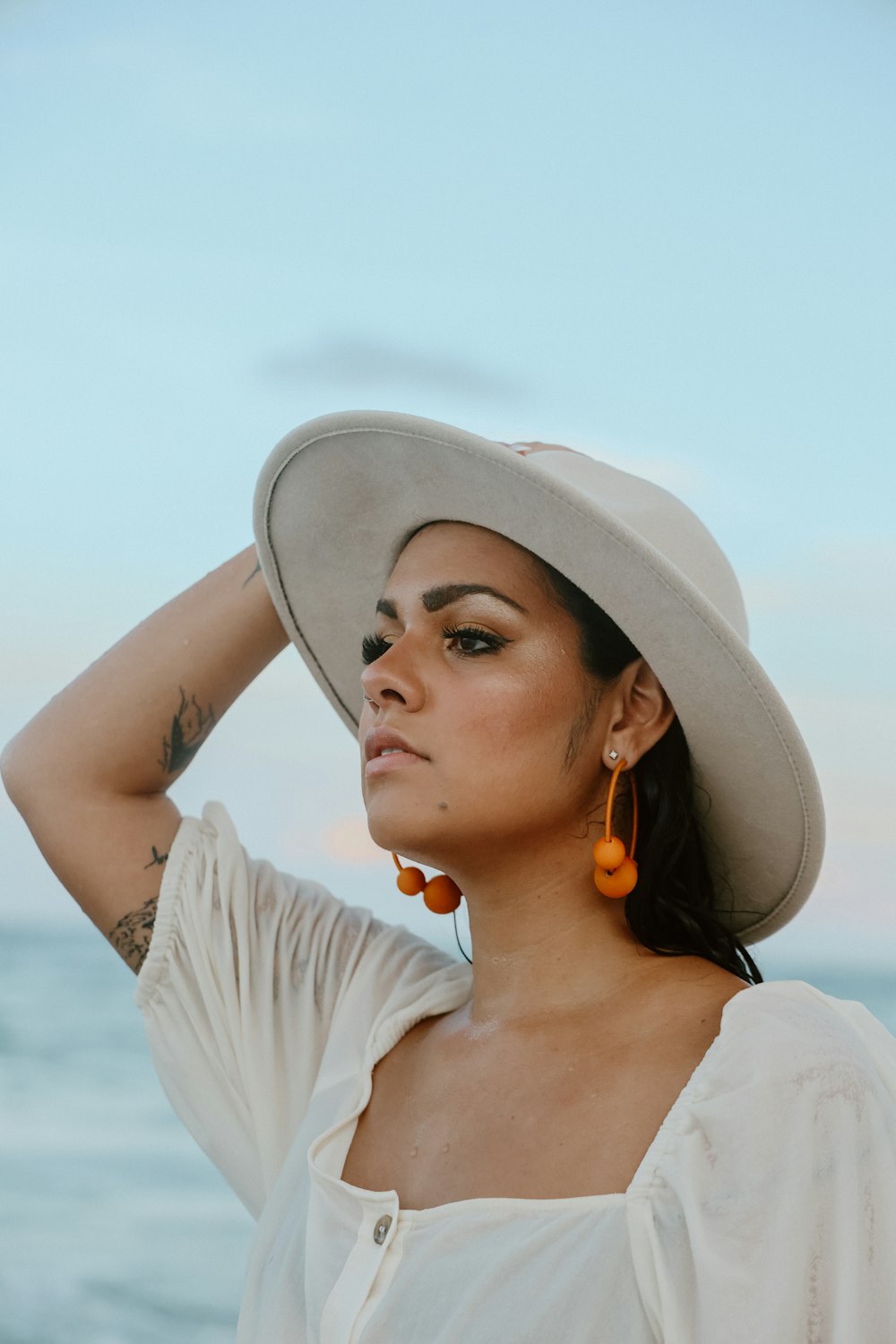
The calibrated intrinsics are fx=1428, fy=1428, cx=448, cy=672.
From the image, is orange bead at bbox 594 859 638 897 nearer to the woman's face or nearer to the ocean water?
the woman's face

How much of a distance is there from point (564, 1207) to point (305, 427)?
3.35 feet

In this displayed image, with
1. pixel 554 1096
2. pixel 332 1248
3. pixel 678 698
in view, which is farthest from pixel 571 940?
pixel 332 1248

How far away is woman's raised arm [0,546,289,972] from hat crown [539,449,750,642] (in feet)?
2.01

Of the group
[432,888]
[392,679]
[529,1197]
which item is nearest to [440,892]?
[432,888]

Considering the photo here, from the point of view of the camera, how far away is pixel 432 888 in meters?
1.99

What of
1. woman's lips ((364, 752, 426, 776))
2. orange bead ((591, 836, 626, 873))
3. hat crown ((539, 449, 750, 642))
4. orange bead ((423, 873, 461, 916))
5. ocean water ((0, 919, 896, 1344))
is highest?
hat crown ((539, 449, 750, 642))

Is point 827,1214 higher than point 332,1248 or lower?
higher

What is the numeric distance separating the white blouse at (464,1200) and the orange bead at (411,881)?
13 cm

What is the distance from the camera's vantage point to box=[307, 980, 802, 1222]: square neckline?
4.56 ft

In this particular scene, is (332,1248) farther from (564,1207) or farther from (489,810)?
(489,810)

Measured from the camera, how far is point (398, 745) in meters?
1.69

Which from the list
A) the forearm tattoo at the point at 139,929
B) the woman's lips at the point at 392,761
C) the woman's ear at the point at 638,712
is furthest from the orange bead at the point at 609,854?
the forearm tattoo at the point at 139,929

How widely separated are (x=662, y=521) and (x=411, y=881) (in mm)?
628

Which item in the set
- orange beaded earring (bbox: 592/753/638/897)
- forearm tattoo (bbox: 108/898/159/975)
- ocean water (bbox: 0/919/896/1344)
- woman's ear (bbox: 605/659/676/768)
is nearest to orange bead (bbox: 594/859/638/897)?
orange beaded earring (bbox: 592/753/638/897)
